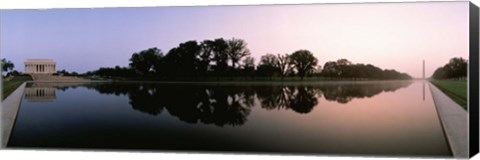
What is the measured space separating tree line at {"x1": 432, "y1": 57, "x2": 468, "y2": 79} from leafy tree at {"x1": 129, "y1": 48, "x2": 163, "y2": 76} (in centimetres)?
421

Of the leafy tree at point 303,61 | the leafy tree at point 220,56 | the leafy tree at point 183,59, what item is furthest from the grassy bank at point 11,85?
the leafy tree at point 303,61

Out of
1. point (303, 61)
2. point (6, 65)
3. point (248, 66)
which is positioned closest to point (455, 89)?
point (303, 61)

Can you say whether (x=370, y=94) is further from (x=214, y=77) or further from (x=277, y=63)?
(x=214, y=77)

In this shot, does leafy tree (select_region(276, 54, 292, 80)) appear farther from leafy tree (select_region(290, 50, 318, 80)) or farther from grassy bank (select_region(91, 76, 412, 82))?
grassy bank (select_region(91, 76, 412, 82))

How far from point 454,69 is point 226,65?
11.4 ft

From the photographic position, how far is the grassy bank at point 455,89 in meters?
9.46

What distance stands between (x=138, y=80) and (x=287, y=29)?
255 cm

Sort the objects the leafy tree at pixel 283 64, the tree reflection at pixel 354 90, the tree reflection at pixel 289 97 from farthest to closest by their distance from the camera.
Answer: the leafy tree at pixel 283 64
the tree reflection at pixel 289 97
the tree reflection at pixel 354 90

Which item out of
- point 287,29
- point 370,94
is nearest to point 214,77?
point 287,29

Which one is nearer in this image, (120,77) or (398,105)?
(398,105)

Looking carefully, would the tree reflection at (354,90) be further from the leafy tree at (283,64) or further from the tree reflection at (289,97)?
the leafy tree at (283,64)

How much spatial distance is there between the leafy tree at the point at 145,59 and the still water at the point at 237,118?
287mm

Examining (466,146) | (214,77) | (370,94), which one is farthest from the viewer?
(214,77)

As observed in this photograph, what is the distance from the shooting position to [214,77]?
1090 centimetres
